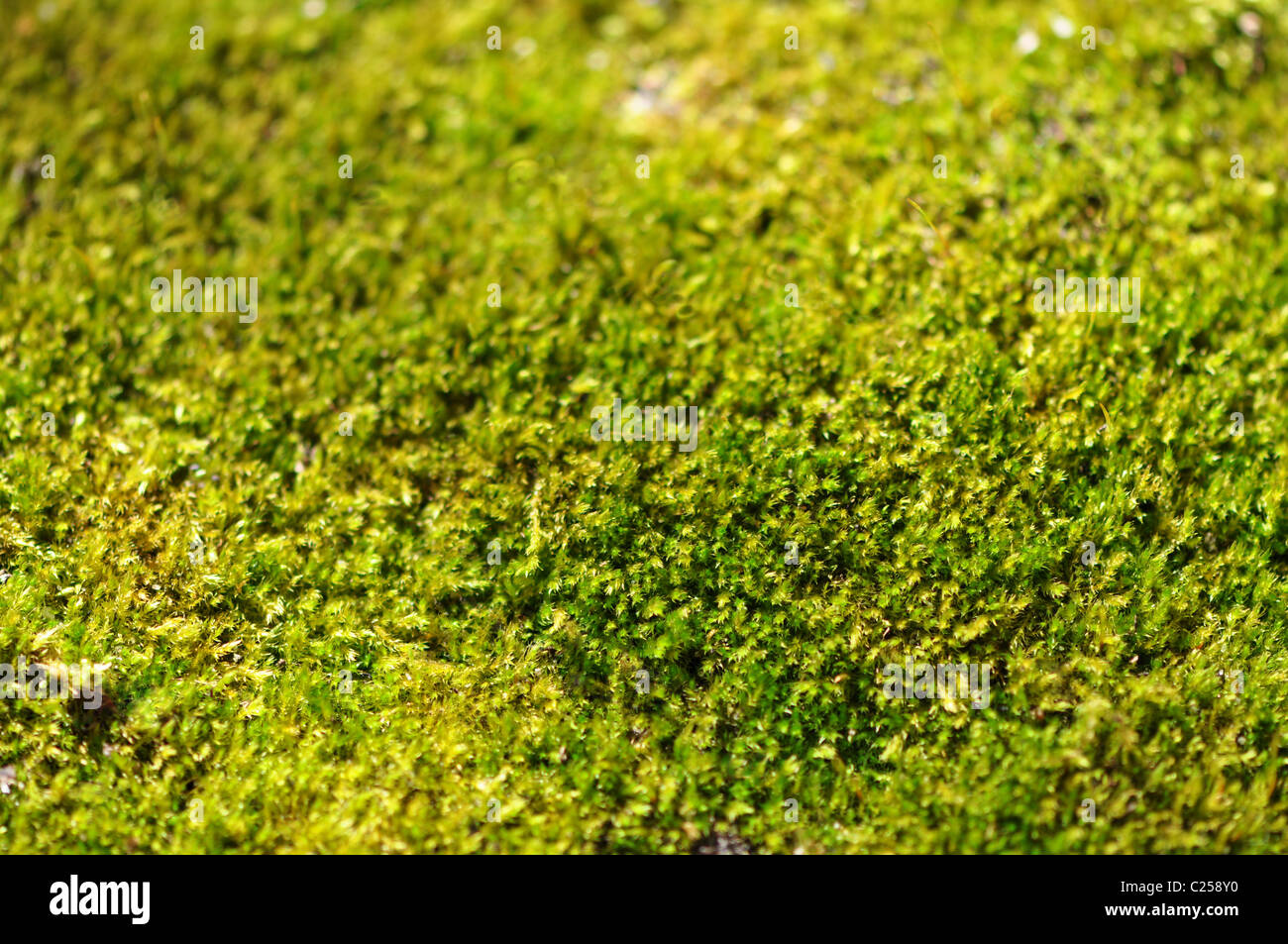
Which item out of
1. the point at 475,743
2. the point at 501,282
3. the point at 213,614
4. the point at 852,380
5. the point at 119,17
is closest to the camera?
the point at 475,743

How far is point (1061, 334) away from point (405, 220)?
3491mm

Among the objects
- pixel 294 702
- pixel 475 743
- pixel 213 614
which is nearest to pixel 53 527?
pixel 213 614

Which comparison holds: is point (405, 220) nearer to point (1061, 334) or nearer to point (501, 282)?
point (501, 282)

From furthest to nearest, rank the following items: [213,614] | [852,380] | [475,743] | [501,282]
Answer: [501,282] < [852,380] < [213,614] < [475,743]

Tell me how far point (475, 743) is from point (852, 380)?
236 centimetres

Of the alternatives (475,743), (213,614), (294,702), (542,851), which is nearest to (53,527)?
(213,614)

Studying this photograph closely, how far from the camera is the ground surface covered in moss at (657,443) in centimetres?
383

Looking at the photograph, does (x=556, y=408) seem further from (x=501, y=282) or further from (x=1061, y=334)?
(x=1061, y=334)

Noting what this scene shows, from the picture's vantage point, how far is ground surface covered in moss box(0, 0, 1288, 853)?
12.6 feet

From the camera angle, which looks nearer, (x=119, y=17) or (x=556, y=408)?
(x=556, y=408)

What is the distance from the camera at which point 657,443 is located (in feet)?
14.8

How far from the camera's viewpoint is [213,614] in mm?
4250

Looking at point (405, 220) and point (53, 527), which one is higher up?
point (405, 220)
